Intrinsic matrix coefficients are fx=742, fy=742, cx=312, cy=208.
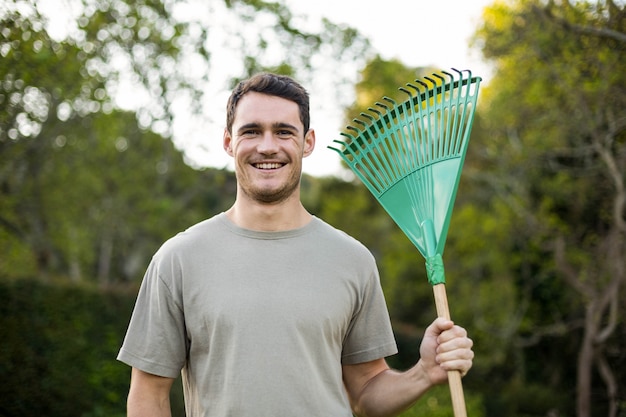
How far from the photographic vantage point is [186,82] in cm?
1516

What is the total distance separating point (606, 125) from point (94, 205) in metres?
10.5

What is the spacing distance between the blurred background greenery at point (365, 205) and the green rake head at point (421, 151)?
15.1 ft

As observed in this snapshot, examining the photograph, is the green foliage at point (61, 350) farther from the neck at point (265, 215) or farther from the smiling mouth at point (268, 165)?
the smiling mouth at point (268, 165)

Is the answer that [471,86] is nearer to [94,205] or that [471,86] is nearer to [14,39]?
[14,39]

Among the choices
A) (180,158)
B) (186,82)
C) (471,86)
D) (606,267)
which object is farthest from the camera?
(180,158)

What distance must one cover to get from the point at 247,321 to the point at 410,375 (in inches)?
21.6

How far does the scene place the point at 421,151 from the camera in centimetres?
248

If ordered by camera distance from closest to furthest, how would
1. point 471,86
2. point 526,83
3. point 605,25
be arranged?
point 471,86 → point 605,25 → point 526,83

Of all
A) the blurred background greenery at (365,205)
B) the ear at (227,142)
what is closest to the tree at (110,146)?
the blurred background greenery at (365,205)

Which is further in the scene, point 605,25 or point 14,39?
point 605,25

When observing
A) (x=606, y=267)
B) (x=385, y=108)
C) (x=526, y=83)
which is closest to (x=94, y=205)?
(x=526, y=83)

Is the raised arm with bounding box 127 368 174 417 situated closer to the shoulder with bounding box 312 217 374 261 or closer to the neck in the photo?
the neck

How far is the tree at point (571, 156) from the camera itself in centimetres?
858

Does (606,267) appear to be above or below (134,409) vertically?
above
